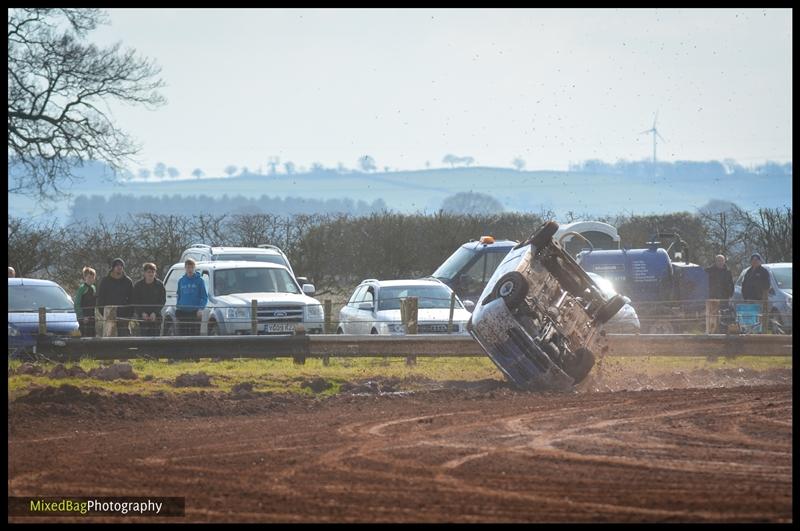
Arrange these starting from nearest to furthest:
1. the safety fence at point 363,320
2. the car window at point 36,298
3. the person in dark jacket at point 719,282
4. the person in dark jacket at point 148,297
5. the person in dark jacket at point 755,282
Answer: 1. the safety fence at point 363,320
2. the person in dark jacket at point 148,297
3. the car window at point 36,298
4. the person in dark jacket at point 755,282
5. the person in dark jacket at point 719,282

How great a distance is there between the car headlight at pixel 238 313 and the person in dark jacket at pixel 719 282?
9.71 metres

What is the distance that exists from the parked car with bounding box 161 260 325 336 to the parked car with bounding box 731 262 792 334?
26.8 ft

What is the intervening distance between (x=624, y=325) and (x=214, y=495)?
52.3 feet

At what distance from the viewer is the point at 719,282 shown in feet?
91.9

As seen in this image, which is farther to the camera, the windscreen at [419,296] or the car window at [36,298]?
the windscreen at [419,296]

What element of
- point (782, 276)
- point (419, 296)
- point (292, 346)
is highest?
point (782, 276)

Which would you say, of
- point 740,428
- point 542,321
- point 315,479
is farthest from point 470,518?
point 542,321

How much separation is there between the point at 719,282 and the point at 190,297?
10.9 meters

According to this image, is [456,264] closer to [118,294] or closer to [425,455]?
[118,294]

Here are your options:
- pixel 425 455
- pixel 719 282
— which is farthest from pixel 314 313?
pixel 425 455

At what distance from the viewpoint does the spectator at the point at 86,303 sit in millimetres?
23391

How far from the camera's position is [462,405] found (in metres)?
16.5

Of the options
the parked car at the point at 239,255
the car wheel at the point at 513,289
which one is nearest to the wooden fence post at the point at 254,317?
the parked car at the point at 239,255

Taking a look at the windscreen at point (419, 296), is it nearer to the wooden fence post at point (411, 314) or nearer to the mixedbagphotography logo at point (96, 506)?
the wooden fence post at point (411, 314)
